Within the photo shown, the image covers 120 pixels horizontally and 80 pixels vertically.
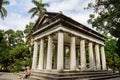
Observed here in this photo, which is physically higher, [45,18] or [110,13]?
[45,18]

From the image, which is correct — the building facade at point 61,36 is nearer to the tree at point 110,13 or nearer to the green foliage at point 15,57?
the tree at point 110,13

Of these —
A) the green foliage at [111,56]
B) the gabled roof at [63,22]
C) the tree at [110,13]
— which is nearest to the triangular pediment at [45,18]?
the gabled roof at [63,22]

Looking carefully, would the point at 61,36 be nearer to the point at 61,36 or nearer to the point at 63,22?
the point at 61,36

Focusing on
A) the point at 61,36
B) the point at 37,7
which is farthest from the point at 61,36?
the point at 37,7

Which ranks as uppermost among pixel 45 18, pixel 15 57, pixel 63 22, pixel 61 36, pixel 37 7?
pixel 37 7

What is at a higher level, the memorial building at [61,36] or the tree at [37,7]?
the tree at [37,7]

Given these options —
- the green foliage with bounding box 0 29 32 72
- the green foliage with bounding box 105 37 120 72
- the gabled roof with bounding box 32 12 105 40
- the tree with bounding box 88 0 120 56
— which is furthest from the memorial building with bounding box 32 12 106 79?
the green foliage with bounding box 105 37 120 72

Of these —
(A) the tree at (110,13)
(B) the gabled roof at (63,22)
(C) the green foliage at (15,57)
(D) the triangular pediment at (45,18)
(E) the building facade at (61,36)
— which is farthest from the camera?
(C) the green foliage at (15,57)

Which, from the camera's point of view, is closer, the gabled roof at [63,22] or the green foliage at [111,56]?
the gabled roof at [63,22]

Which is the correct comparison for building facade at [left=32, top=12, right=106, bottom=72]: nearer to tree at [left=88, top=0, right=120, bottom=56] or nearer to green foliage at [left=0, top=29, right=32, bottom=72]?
tree at [left=88, top=0, right=120, bottom=56]

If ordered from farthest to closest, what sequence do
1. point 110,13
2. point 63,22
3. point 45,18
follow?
point 45,18, point 63,22, point 110,13

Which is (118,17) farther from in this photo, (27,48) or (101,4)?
(27,48)

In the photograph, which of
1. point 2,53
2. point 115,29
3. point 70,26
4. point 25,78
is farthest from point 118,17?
point 2,53

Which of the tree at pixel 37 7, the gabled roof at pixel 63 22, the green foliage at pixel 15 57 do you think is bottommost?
the green foliage at pixel 15 57
